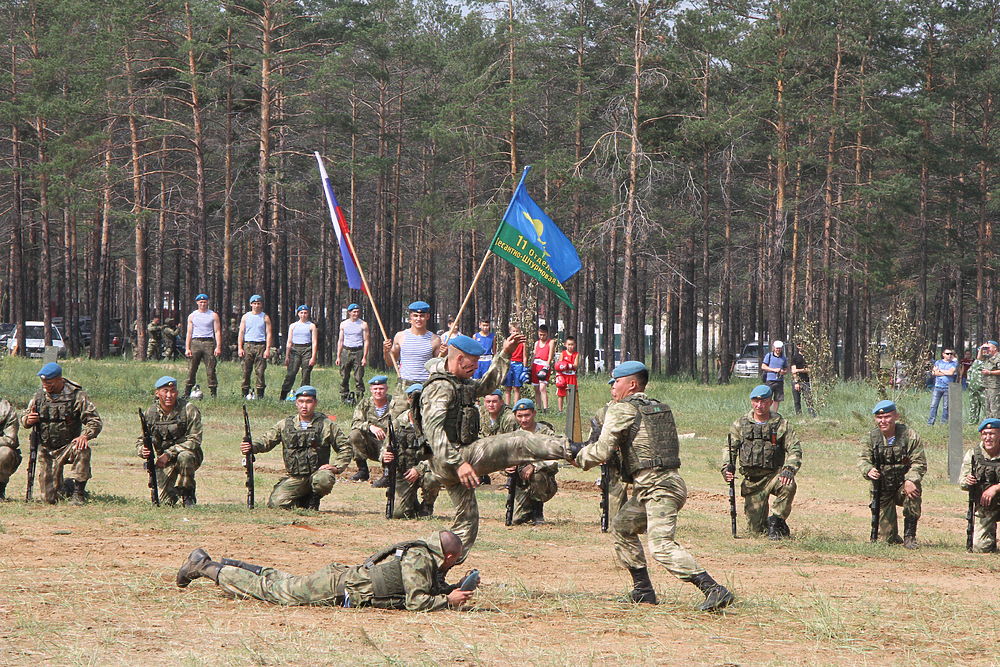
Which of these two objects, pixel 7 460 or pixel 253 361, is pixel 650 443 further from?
pixel 253 361

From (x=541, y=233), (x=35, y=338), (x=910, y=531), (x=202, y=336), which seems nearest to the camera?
(x=910, y=531)

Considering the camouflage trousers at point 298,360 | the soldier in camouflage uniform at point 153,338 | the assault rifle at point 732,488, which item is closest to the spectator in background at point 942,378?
the camouflage trousers at point 298,360

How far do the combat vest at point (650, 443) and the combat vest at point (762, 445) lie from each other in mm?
4351

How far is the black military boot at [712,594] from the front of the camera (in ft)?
26.2

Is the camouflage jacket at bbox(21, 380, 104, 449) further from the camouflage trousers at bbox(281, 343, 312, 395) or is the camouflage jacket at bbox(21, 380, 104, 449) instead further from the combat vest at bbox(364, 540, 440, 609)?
the camouflage trousers at bbox(281, 343, 312, 395)

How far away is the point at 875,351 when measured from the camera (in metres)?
29.0

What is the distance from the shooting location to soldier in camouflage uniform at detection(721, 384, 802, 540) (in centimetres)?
1228

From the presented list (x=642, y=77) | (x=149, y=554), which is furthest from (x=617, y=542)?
(x=642, y=77)

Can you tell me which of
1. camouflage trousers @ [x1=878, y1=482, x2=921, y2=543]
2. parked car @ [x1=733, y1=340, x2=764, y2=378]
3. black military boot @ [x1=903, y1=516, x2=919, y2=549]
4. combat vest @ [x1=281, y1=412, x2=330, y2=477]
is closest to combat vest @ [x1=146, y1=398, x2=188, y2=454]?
combat vest @ [x1=281, y1=412, x2=330, y2=477]

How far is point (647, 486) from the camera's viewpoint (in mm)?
8258

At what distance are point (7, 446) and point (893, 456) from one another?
29.9ft

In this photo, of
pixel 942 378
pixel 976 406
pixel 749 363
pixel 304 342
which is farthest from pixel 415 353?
pixel 749 363

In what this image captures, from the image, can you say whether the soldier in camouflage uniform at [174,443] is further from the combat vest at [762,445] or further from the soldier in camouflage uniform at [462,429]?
the combat vest at [762,445]

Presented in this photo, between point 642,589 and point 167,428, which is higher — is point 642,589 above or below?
below
